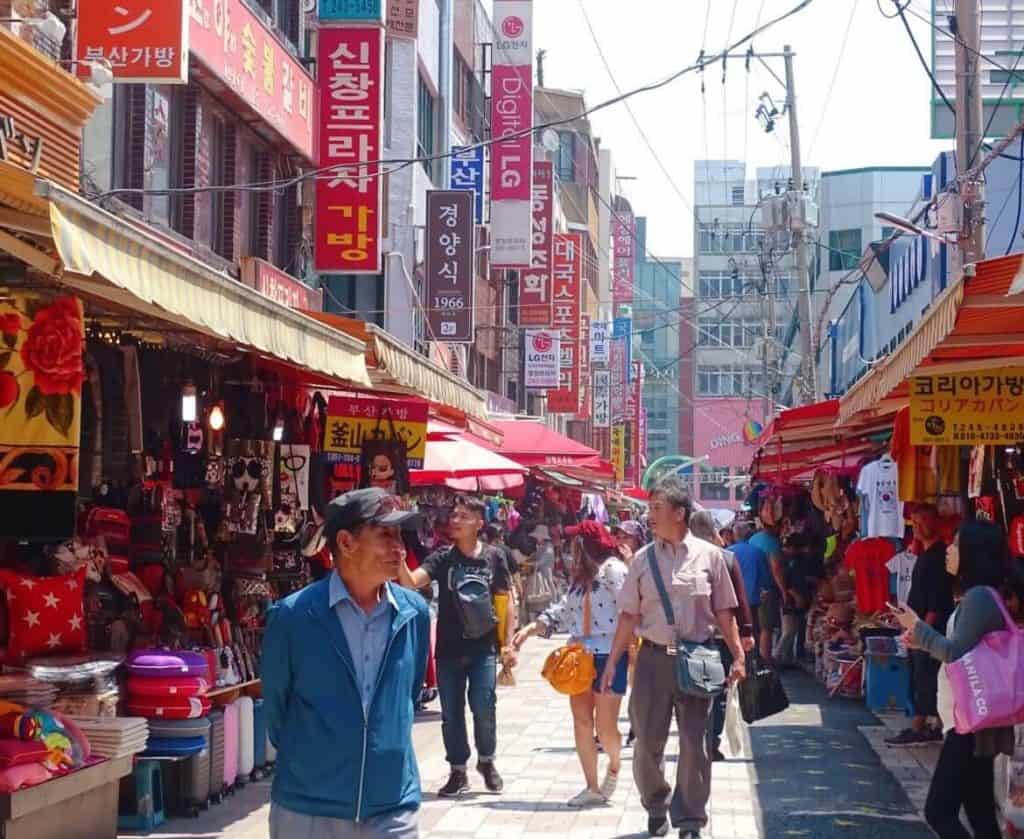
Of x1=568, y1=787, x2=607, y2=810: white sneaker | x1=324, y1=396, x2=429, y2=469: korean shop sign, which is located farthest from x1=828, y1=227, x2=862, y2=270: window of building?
x1=568, y1=787, x2=607, y2=810: white sneaker

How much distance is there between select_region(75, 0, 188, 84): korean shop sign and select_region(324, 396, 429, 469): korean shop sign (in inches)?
118

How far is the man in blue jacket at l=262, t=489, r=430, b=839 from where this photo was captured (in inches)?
197

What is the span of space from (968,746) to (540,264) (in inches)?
1266

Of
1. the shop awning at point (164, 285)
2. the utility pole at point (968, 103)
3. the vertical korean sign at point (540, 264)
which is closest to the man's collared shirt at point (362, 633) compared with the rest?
the shop awning at point (164, 285)

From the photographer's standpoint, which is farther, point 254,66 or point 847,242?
point 847,242

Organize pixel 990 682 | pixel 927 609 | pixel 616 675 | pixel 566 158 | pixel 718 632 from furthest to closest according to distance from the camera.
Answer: pixel 566 158 < pixel 927 609 < pixel 616 675 < pixel 718 632 < pixel 990 682

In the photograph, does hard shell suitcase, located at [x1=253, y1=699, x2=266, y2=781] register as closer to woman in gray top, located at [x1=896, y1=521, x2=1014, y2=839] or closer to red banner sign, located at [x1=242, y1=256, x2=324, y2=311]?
woman in gray top, located at [x1=896, y1=521, x2=1014, y2=839]

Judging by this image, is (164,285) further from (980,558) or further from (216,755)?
(216,755)

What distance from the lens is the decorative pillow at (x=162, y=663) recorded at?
9734 mm

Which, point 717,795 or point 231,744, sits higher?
point 231,744

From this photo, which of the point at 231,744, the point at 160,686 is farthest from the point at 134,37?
the point at 231,744

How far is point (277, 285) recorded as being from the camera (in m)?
20.1

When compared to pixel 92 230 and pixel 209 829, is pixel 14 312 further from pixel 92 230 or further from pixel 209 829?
pixel 209 829

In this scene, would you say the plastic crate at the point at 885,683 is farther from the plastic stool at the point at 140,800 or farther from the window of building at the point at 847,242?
the window of building at the point at 847,242
